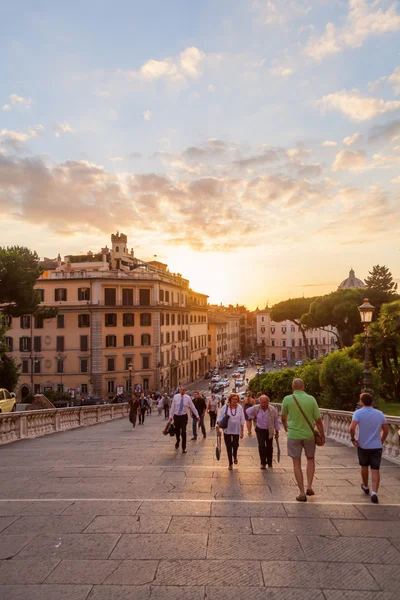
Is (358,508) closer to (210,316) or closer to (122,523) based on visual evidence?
(122,523)

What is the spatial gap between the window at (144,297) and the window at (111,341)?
17.9 feet

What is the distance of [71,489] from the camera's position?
730 centimetres

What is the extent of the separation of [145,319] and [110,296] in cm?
543

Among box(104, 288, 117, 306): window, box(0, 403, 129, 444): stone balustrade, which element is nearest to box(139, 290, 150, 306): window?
box(104, 288, 117, 306): window

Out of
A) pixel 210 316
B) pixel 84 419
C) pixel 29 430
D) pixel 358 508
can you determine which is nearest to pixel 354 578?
pixel 358 508

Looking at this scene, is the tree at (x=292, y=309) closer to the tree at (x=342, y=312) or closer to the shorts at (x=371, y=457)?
the tree at (x=342, y=312)

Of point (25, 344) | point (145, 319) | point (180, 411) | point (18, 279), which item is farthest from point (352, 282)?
point (180, 411)

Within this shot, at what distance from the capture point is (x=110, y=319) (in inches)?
2281

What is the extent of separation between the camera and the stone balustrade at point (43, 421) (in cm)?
1376

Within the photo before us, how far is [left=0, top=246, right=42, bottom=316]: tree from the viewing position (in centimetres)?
3622

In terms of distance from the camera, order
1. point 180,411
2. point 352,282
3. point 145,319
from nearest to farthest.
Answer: point 180,411, point 145,319, point 352,282

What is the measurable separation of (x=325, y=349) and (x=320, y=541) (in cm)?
13805

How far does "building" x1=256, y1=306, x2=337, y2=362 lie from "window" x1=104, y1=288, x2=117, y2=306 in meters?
81.0

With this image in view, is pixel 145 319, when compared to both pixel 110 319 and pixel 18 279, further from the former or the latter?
pixel 18 279
